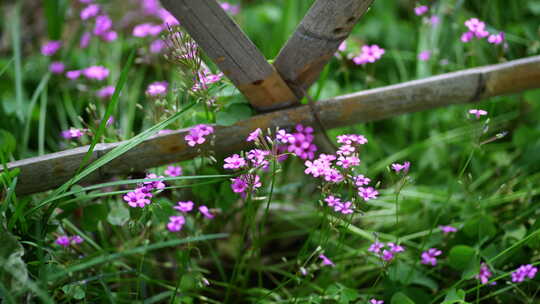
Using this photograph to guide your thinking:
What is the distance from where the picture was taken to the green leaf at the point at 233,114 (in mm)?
1568

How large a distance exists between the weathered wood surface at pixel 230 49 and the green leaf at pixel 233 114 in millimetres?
40

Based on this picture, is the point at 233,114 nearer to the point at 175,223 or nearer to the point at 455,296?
the point at 175,223

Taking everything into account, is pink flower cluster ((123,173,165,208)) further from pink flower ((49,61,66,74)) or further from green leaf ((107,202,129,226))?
pink flower ((49,61,66,74))

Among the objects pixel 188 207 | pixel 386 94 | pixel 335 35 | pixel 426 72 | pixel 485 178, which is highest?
pixel 335 35

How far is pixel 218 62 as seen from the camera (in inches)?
58.4

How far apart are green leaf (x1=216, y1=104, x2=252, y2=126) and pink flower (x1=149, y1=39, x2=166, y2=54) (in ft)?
3.26

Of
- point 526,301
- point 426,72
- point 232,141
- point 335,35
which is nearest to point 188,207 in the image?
point 232,141

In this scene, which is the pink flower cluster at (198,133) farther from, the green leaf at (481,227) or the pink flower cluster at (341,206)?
the green leaf at (481,227)

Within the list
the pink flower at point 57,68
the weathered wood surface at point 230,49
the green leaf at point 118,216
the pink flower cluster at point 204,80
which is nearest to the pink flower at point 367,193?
the weathered wood surface at point 230,49

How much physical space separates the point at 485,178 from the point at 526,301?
74 centimetres

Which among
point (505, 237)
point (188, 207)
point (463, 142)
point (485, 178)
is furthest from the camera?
point (463, 142)

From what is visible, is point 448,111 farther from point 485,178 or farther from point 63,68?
point 63,68

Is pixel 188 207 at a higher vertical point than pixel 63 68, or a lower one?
lower

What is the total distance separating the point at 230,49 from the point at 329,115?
1.52ft
